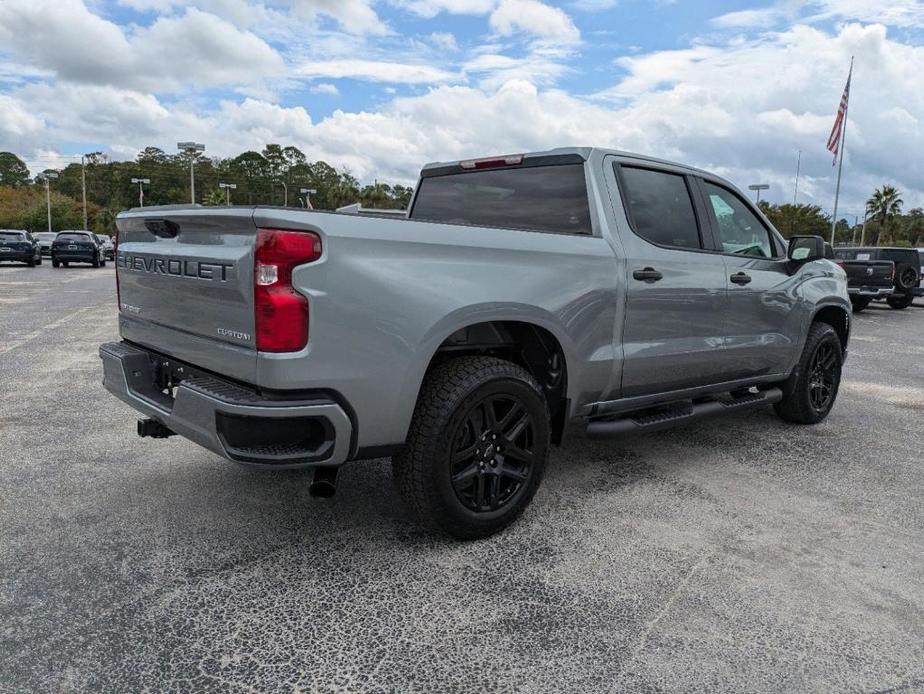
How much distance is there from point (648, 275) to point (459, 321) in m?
1.36

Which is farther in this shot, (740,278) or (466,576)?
(740,278)

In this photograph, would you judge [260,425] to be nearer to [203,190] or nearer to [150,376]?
[150,376]

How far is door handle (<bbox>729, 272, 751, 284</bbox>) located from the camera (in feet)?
14.8

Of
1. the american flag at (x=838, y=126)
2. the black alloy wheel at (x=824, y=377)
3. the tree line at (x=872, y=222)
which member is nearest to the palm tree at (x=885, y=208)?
the tree line at (x=872, y=222)

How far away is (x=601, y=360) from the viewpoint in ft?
12.2

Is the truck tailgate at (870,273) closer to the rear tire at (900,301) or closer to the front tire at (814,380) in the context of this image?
the rear tire at (900,301)

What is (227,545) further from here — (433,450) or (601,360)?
(601,360)

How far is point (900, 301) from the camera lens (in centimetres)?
1788

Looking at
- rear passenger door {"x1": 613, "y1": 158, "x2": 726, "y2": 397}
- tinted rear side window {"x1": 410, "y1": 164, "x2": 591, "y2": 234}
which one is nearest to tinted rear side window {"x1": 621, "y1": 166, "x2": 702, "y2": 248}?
rear passenger door {"x1": 613, "y1": 158, "x2": 726, "y2": 397}

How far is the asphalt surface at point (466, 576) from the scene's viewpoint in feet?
7.77

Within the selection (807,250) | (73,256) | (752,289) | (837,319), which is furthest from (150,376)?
(73,256)

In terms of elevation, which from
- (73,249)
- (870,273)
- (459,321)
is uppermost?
(459,321)

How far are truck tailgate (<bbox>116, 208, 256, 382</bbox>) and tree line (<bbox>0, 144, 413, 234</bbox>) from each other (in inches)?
3207

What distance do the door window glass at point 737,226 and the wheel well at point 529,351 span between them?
1.68 metres
